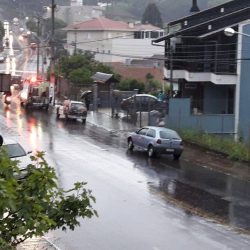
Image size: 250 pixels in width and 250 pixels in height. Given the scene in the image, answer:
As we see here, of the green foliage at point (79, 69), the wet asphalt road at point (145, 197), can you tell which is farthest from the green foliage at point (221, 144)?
the green foliage at point (79, 69)

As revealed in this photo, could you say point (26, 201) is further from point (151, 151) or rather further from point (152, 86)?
point (152, 86)

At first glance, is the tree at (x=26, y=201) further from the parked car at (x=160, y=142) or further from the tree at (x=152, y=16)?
the tree at (x=152, y=16)

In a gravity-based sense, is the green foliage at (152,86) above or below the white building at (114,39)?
below

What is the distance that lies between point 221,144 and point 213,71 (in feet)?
37.3

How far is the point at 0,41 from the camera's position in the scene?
134 meters

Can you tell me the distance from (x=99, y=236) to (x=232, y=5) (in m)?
34.6

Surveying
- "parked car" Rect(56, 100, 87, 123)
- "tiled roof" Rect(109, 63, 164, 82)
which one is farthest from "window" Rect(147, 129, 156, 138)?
"tiled roof" Rect(109, 63, 164, 82)

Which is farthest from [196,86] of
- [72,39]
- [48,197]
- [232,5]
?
[72,39]

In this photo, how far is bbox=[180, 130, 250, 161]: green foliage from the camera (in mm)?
31505

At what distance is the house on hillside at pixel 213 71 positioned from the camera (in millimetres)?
41375

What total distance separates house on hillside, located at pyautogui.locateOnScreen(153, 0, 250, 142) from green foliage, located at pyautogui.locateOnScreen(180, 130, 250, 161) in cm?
178

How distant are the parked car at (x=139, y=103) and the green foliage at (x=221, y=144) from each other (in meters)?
10.6

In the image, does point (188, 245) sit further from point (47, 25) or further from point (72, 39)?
point (47, 25)

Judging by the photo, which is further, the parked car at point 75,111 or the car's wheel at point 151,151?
the parked car at point 75,111
